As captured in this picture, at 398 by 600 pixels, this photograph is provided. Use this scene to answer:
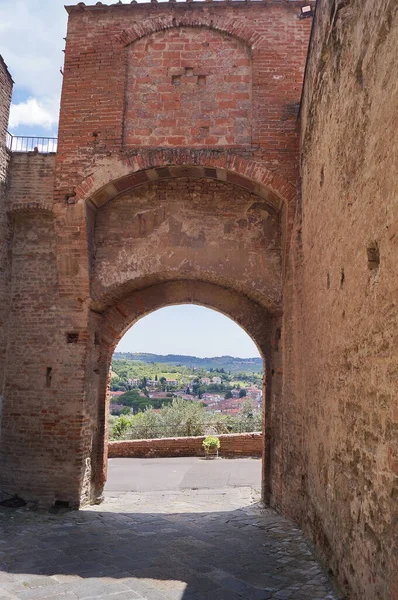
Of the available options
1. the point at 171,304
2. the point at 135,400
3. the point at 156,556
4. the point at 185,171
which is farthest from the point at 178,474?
the point at 135,400

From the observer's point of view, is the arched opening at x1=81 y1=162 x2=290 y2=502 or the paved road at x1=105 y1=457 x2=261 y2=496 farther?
the paved road at x1=105 y1=457 x2=261 y2=496

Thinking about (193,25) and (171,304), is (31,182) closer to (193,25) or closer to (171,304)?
(171,304)

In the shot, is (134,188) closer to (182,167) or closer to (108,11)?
(182,167)

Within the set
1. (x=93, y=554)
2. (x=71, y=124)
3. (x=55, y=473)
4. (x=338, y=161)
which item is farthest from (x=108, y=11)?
(x=93, y=554)

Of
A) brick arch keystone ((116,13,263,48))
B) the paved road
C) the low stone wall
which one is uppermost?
brick arch keystone ((116,13,263,48))

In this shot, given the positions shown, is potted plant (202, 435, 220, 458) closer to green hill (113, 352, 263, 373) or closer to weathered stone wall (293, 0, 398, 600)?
weathered stone wall (293, 0, 398, 600)

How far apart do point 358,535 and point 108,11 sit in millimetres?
8093

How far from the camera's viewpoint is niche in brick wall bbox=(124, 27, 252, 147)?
26.2ft

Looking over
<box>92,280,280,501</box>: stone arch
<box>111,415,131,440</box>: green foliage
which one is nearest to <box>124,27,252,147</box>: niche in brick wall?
<box>92,280,280,501</box>: stone arch

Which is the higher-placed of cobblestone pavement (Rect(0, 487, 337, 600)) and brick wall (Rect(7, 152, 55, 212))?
brick wall (Rect(7, 152, 55, 212))

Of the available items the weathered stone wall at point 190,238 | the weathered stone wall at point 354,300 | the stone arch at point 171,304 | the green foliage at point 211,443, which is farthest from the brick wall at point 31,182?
the green foliage at point 211,443

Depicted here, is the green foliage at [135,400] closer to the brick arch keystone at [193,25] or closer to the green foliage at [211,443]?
the green foliage at [211,443]

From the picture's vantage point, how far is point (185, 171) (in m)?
8.12

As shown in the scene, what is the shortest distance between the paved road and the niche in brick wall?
6.13m
